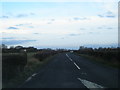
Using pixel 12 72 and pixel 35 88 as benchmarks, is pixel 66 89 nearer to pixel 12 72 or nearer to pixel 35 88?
pixel 35 88

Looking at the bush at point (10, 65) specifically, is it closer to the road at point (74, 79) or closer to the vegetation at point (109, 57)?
the road at point (74, 79)

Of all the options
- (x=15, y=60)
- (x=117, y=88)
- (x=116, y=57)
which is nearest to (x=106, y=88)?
(x=117, y=88)

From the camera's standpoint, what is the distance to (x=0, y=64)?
63.1 feet

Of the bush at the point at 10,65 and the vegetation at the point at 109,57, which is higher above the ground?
the bush at the point at 10,65

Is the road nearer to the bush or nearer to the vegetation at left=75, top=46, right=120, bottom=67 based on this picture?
the bush

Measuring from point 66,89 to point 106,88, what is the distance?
180cm

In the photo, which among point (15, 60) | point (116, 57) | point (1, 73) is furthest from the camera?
point (116, 57)

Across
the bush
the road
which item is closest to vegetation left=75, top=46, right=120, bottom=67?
the road

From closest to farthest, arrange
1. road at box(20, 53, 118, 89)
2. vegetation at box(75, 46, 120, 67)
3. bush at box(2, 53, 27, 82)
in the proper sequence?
road at box(20, 53, 118, 89), bush at box(2, 53, 27, 82), vegetation at box(75, 46, 120, 67)

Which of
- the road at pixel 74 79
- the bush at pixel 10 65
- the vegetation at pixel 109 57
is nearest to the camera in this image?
the road at pixel 74 79

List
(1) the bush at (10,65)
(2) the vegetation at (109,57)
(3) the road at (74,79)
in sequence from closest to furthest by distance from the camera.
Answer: (3) the road at (74,79) < (1) the bush at (10,65) < (2) the vegetation at (109,57)

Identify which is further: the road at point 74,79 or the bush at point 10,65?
the bush at point 10,65

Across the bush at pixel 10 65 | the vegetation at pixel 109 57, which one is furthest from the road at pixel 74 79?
the vegetation at pixel 109 57

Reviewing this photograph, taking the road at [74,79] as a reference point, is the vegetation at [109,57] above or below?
below
